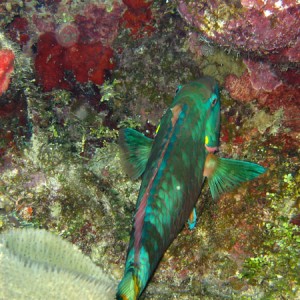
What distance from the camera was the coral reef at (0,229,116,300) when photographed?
2512 millimetres

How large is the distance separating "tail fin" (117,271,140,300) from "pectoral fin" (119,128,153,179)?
1257 millimetres

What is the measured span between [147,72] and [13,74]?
1602mm

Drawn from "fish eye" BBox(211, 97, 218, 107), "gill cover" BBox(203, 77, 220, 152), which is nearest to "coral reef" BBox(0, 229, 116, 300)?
"gill cover" BBox(203, 77, 220, 152)

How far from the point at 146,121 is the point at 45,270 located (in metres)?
2.20

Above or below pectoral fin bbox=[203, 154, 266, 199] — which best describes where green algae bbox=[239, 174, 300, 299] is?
below

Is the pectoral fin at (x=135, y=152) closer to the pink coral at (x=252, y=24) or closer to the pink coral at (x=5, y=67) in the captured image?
the pink coral at (x=252, y=24)

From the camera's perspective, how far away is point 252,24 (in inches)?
108

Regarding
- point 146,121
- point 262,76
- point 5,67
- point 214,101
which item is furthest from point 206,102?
point 5,67

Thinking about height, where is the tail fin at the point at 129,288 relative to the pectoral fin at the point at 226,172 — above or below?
below

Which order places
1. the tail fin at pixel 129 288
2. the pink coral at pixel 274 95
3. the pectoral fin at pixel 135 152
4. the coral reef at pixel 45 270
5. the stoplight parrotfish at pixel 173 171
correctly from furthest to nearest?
the pink coral at pixel 274 95 < the pectoral fin at pixel 135 152 < the coral reef at pixel 45 270 < the stoplight parrotfish at pixel 173 171 < the tail fin at pixel 129 288

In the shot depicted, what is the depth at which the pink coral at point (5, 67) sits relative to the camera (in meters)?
3.49

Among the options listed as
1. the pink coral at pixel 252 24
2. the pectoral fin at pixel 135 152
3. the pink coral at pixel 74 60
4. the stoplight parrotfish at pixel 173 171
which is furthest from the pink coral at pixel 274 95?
the pink coral at pixel 74 60

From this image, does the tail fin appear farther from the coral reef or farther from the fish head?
the fish head

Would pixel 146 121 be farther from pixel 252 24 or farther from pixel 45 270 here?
pixel 45 270
